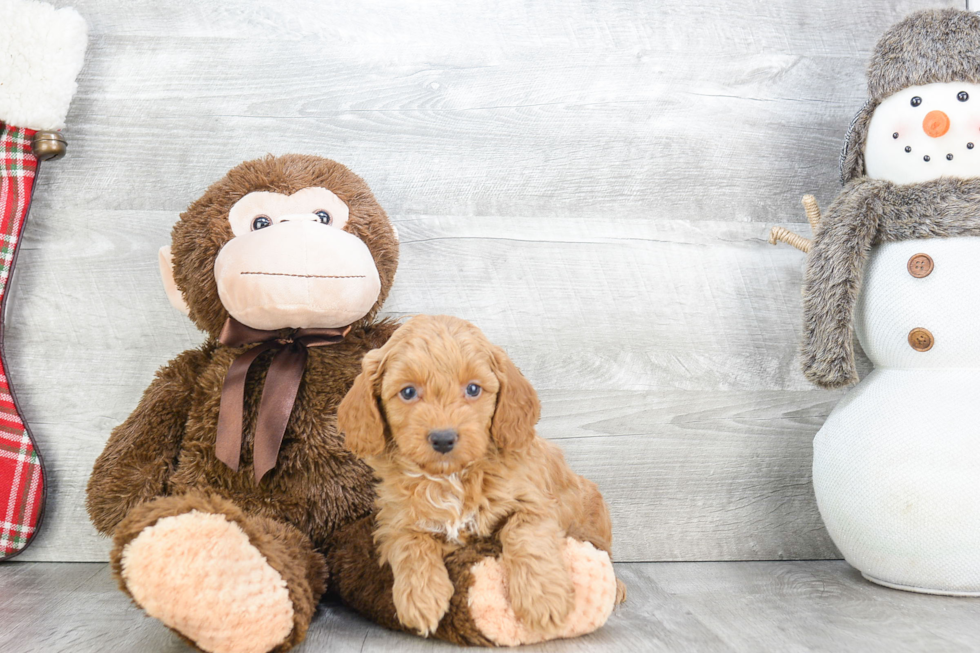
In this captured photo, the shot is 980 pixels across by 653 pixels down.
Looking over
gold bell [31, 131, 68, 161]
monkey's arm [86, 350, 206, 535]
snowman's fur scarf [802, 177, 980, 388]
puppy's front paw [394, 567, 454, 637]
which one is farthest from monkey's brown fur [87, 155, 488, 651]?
snowman's fur scarf [802, 177, 980, 388]

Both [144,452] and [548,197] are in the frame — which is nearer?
[144,452]

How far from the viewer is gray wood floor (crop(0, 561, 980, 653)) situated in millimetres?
827

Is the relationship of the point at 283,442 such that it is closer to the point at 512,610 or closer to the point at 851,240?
the point at 512,610

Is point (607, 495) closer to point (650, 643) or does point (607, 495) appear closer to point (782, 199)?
point (650, 643)

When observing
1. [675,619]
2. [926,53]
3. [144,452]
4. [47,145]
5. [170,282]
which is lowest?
[675,619]

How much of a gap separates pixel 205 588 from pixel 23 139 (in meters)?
0.81

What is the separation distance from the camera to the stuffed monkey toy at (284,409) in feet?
2.63

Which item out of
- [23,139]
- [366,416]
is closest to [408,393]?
[366,416]

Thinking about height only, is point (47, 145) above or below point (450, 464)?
above

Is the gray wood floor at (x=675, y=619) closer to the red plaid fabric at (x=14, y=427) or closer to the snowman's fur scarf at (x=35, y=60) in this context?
the red plaid fabric at (x=14, y=427)

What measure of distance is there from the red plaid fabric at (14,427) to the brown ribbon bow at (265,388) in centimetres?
40

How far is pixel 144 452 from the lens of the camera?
0.97 meters

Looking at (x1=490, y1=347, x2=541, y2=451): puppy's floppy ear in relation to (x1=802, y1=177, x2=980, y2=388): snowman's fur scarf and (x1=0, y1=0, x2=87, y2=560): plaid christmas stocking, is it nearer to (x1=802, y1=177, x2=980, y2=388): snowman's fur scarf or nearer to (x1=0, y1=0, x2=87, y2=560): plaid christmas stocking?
(x1=802, y1=177, x2=980, y2=388): snowman's fur scarf

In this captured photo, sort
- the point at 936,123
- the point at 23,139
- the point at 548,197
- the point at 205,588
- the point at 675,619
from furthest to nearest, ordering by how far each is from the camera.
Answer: the point at 548,197 → the point at 23,139 → the point at 936,123 → the point at 675,619 → the point at 205,588
